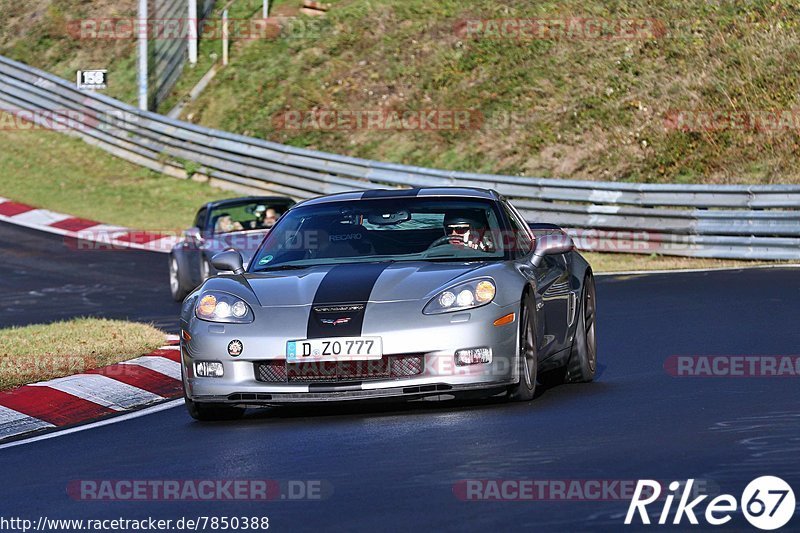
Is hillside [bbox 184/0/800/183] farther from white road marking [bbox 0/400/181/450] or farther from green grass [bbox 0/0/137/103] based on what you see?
white road marking [bbox 0/400/181/450]

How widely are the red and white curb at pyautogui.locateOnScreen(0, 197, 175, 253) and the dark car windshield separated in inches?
574

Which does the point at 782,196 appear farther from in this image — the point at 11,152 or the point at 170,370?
the point at 11,152

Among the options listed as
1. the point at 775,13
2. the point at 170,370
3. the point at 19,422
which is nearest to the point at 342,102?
the point at 775,13

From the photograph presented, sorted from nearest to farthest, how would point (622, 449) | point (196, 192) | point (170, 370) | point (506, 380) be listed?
1. point (622, 449)
2. point (506, 380)
3. point (170, 370)
4. point (196, 192)

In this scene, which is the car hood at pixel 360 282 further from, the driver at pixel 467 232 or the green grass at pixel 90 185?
the green grass at pixel 90 185

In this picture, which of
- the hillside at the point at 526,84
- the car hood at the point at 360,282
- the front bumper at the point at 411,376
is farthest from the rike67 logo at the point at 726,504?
the hillside at the point at 526,84

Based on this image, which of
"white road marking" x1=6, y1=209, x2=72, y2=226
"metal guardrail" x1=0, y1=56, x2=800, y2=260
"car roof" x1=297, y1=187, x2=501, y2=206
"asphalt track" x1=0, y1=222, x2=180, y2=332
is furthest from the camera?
"white road marking" x1=6, y1=209, x2=72, y2=226

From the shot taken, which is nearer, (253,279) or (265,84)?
(253,279)

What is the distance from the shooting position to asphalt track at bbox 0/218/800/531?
18.7 feet

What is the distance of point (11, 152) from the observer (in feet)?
105

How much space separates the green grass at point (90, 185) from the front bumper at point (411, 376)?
1810 cm

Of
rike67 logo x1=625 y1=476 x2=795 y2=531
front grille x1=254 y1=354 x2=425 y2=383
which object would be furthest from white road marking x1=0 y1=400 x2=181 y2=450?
rike67 logo x1=625 y1=476 x2=795 y2=531

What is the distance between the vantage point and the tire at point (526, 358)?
8.38m

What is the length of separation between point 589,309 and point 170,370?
3.12 m
